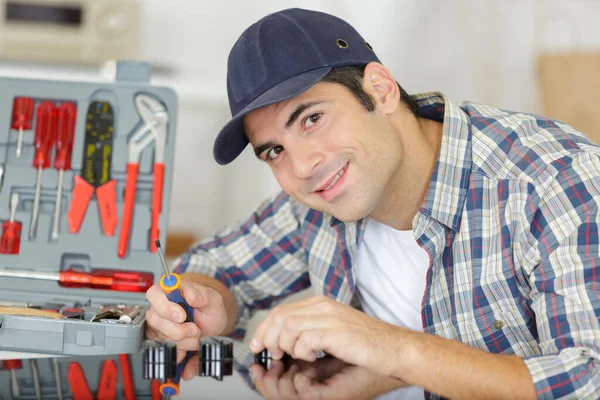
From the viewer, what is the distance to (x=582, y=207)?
1.00 m

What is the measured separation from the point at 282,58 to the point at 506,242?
0.43 m

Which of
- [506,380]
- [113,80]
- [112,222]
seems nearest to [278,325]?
[506,380]

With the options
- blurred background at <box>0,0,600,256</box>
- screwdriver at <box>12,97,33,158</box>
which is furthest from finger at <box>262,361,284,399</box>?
blurred background at <box>0,0,600,256</box>

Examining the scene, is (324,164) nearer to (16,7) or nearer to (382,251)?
(382,251)

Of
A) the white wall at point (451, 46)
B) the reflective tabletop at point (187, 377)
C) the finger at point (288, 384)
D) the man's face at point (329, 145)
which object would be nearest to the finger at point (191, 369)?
the reflective tabletop at point (187, 377)

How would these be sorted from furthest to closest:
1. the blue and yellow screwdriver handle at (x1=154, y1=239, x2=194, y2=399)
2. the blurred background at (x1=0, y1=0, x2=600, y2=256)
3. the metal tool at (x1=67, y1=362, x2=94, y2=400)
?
the blurred background at (x1=0, y1=0, x2=600, y2=256), the blue and yellow screwdriver handle at (x1=154, y1=239, x2=194, y2=399), the metal tool at (x1=67, y1=362, x2=94, y2=400)

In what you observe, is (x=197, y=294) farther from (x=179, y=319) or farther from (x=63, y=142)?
(x=63, y=142)

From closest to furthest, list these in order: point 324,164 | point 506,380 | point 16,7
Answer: point 506,380 < point 324,164 < point 16,7

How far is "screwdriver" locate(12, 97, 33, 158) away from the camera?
→ 1.54 meters

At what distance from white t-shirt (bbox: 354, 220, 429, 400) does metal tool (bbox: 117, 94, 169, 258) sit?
423 millimetres

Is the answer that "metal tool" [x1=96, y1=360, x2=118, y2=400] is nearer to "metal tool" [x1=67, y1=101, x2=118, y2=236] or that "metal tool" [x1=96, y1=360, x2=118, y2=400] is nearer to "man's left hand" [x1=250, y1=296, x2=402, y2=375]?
"man's left hand" [x1=250, y1=296, x2=402, y2=375]

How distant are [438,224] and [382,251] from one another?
0.73 ft

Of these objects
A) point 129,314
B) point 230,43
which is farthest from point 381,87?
point 230,43

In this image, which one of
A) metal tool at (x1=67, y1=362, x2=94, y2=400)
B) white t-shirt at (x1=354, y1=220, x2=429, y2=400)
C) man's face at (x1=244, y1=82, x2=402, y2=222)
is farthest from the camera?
white t-shirt at (x1=354, y1=220, x2=429, y2=400)
